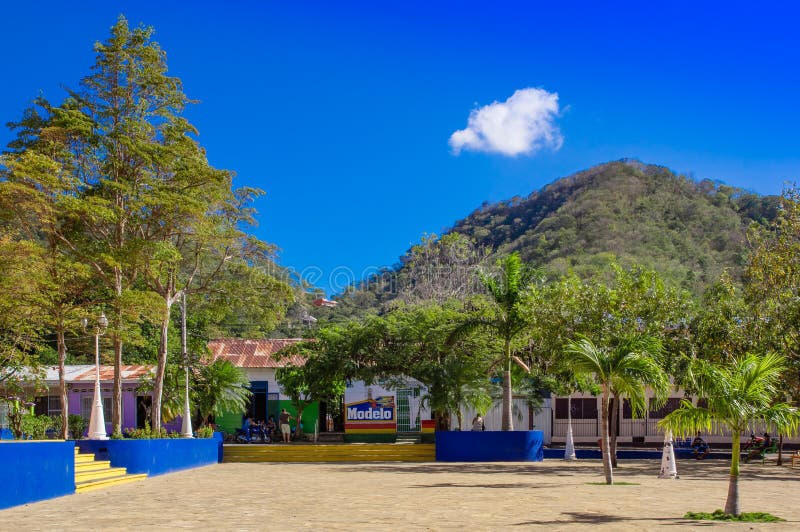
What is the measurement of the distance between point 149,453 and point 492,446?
37.5 ft

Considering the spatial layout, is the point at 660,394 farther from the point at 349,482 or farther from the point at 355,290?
the point at 355,290

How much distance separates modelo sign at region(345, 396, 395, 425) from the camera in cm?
3669

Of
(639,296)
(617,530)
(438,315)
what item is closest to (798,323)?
(639,296)

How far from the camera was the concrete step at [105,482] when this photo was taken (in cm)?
1589

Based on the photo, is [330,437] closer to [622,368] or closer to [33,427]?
[33,427]

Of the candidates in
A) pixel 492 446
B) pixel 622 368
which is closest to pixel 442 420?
pixel 492 446

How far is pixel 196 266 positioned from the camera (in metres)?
26.2

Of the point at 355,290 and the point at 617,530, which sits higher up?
the point at 355,290

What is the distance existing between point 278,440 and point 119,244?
1510 centimetres

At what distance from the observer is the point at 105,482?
686 inches

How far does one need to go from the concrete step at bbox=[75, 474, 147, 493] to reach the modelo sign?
1725 cm

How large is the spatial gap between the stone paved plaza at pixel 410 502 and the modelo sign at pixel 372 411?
14575 millimetres

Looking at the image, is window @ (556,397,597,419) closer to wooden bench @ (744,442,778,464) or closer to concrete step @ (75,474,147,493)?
wooden bench @ (744,442,778,464)

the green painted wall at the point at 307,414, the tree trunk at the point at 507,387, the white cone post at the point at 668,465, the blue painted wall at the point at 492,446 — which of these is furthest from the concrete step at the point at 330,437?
the white cone post at the point at 668,465
